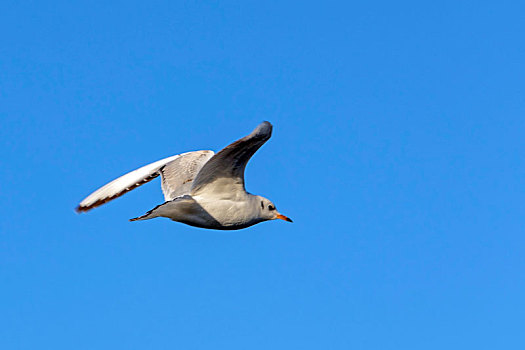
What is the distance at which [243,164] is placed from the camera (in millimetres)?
17266

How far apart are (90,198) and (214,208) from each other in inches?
164

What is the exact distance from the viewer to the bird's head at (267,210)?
1930 cm

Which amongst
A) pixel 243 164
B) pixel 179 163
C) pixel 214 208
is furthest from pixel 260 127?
pixel 179 163

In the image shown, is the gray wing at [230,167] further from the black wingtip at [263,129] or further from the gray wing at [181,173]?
the gray wing at [181,173]

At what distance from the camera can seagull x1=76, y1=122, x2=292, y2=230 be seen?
16.6 m

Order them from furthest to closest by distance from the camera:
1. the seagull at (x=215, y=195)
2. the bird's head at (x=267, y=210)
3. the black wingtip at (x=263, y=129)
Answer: the bird's head at (x=267, y=210)
the seagull at (x=215, y=195)
the black wingtip at (x=263, y=129)

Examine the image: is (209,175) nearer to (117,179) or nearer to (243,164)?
(243,164)

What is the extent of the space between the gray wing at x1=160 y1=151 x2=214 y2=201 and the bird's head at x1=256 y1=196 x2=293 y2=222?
178 centimetres

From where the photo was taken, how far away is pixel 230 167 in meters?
17.4

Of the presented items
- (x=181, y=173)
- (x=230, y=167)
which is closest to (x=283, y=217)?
(x=181, y=173)

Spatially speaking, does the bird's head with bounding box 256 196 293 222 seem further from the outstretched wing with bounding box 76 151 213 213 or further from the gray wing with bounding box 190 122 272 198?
the outstretched wing with bounding box 76 151 213 213

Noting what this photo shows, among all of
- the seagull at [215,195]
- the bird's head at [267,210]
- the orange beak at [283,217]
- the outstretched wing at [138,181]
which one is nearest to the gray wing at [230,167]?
the seagull at [215,195]

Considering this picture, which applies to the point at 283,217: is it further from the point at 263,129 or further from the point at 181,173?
the point at 263,129

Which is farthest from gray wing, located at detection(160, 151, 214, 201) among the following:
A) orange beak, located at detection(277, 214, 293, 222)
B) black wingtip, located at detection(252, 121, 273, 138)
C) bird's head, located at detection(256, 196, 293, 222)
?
black wingtip, located at detection(252, 121, 273, 138)
